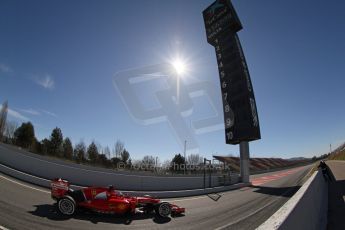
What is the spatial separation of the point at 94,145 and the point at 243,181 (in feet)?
208

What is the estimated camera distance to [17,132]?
240 ft

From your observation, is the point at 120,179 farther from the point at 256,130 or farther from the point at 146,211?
the point at 256,130

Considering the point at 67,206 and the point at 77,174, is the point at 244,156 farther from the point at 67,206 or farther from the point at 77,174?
the point at 67,206

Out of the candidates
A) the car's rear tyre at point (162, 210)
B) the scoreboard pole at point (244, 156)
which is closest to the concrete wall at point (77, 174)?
the car's rear tyre at point (162, 210)

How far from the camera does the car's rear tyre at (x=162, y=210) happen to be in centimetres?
1027

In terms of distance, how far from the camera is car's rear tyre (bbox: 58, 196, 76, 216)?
920 centimetres

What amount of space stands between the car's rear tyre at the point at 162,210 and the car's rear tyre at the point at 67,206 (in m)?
3.18

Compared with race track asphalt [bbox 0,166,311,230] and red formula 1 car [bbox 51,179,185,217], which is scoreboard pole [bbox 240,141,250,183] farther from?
red formula 1 car [bbox 51,179,185,217]

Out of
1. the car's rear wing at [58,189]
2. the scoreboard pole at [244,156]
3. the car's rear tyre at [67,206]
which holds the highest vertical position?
the scoreboard pole at [244,156]

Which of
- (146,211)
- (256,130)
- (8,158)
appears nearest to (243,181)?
(256,130)

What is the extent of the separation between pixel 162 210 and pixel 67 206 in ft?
11.8

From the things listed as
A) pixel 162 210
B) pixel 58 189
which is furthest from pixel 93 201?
pixel 162 210

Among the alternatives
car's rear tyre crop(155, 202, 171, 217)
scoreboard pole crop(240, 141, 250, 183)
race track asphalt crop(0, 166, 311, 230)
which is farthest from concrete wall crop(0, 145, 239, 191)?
scoreboard pole crop(240, 141, 250, 183)

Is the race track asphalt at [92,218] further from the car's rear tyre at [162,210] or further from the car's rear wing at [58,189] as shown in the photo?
the car's rear wing at [58,189]
